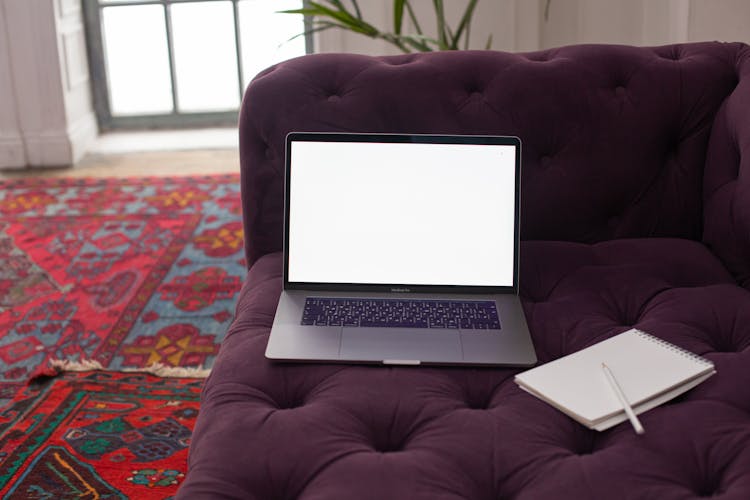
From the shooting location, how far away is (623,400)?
1065mm

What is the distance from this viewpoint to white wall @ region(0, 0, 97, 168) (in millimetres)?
3605

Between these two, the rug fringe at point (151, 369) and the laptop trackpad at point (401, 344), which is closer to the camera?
the laptop trackpad at point (401, 344)

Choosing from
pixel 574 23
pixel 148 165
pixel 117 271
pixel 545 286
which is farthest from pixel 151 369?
pixel 574 23

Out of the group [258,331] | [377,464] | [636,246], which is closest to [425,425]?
[377,464]

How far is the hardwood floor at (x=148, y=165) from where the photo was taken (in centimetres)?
364

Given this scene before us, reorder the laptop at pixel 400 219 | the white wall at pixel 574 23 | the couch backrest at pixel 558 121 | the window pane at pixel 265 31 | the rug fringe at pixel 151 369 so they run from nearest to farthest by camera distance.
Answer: the laptop at pixel 400 219 < the couch backrest at pixel 558 121 < the rug fringe at pixel 151 369 < the white wall at pixel 574 23 < the window pane at pixel 265 31

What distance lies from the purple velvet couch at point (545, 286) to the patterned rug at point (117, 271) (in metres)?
0.73

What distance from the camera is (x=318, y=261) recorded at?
1384mm

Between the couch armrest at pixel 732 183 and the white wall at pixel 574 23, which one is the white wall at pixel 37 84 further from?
the couch armrest at pixel 732 183

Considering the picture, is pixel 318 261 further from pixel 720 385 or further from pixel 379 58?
pixel 720 385

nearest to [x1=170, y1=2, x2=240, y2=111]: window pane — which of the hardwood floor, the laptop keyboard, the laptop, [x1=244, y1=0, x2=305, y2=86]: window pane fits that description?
[x1=244, y1=0, x2=305, y2=86]: window pane

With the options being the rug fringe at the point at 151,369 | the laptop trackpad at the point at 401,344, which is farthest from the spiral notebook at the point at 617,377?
the rug fringe at the point at 151,369

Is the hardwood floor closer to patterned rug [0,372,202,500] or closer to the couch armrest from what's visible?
patterned rug [0,372,202,500]

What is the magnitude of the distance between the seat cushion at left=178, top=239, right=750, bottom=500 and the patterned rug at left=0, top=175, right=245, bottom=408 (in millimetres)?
927
